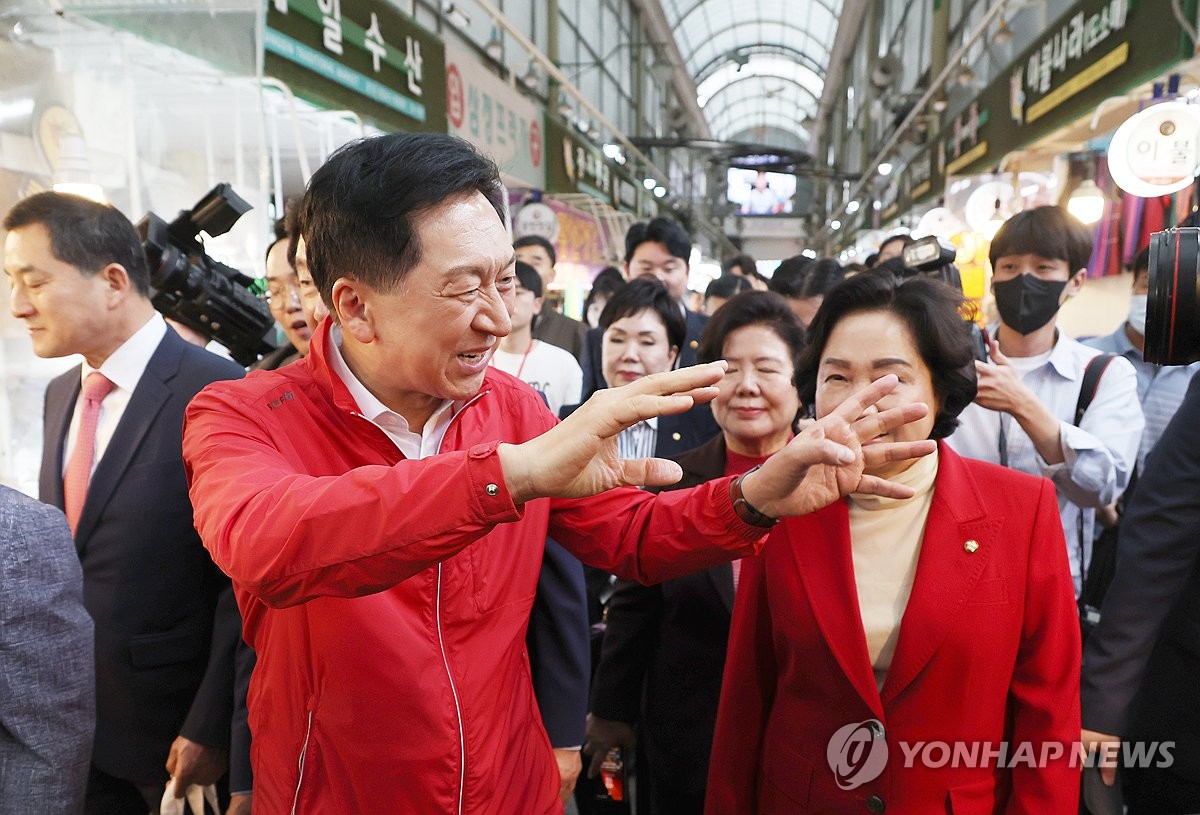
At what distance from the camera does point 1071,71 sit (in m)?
6.16

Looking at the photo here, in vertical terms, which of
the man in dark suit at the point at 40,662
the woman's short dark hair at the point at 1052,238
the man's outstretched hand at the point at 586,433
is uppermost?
the woman's short dark hair at the point at 1052,238

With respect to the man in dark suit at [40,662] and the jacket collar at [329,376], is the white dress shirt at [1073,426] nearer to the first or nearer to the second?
the jacket collar at [329,376]

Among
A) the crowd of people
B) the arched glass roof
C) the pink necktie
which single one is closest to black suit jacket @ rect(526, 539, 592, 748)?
the crowd of people

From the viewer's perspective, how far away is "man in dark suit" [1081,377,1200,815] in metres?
1.71

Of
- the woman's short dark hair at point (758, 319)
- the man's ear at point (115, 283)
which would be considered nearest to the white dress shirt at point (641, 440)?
the woman's short dark hair at point (758, 319)

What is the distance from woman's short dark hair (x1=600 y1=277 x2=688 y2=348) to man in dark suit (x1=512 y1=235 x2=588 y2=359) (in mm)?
2142

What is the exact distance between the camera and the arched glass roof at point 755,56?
1066 inches

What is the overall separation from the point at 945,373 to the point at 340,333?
1.20 meters

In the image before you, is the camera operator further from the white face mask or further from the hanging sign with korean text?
the hanging sign with korean text

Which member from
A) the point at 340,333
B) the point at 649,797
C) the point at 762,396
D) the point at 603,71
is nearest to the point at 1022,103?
the point at 762,396

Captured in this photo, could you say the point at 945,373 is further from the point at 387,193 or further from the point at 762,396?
the point at 387,193

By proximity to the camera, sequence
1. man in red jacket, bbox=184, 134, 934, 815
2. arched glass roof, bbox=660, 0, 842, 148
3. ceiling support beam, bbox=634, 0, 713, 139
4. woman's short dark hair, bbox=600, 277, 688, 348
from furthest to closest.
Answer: arched glass roof, bbox=660, 0, 842, 148
ceiling support beam, bbox=634, 0, 713, 139
woman's short dark hair, bbox=600, 277, 688, 348
man in red jacket, bbox=184, 134, 934, 815

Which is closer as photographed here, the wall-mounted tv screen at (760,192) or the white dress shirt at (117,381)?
the white dress shirt at (117,381)
